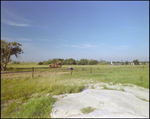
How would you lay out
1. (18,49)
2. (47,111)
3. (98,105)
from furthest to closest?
(18,49)
(98,105)
(47,111)

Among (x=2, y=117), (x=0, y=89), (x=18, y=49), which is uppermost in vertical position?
(x=18, y=49)

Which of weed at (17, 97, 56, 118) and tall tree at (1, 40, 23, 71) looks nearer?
weed at (17, 97, 56, 118)

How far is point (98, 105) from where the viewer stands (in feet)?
13.8

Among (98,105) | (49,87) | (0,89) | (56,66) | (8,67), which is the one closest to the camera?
(0,89)

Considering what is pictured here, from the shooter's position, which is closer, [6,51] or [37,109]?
[37,109]

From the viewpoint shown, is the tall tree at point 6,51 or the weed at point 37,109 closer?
the weed at point 37,109

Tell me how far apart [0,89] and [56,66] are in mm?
17227

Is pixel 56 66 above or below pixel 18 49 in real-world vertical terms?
below

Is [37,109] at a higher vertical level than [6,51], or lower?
lower

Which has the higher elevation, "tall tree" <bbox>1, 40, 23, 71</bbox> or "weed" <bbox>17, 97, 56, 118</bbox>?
"tall tree" <bbox>1, 40, 23, 71</bbox>

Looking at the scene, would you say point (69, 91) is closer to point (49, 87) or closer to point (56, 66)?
point (49, 87)

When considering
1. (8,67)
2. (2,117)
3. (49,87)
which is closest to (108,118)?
(2,117)

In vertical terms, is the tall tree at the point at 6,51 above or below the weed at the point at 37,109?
above

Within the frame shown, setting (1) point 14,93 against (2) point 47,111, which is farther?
(1) point 14,93
